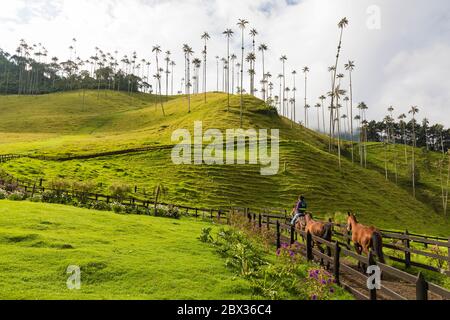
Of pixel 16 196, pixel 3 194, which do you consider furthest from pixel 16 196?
pixel 3 194

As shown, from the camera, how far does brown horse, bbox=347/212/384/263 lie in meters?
15.4

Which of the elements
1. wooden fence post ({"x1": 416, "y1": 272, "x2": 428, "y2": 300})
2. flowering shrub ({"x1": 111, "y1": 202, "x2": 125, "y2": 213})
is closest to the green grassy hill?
flowering shrub ({"x1": 111, "y1": 202, "x2": 125, "y2": 213})

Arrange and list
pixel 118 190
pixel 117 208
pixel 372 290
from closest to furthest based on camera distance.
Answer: pixel 372 290 < pixel 117 208 < pixel 118 190

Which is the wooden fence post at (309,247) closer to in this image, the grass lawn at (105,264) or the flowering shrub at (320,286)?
the flowering shrub at (320,286)

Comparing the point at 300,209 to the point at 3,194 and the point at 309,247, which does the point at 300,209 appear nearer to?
the point at 309,247

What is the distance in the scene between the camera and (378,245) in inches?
606

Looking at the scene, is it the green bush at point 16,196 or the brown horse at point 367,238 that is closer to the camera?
the brown horse at point 367,238

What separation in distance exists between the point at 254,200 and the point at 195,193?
30.6 ft

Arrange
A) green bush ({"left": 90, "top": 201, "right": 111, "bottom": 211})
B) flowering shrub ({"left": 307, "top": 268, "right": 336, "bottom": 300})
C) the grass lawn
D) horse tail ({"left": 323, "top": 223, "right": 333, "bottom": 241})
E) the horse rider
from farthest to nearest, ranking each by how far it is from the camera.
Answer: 1. green bush ({"left": 90, "top": 201, "right": 111, "bottom": 211})
2. the horse rider
3. horse tail ({"left": 323, "top": 223, "right": 333, "bottom": 241})
4. flowering shrub ({"left": 307, "top": 268, "right": 336, "bottom": 300})
5. the grass lawn

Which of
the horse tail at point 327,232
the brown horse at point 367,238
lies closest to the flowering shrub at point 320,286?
the brown horse at point 367,238

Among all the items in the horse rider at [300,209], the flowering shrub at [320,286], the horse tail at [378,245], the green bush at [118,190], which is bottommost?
the flowering shrub at [320,286]

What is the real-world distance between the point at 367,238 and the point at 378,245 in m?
0.75

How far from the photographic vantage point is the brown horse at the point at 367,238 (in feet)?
50.5

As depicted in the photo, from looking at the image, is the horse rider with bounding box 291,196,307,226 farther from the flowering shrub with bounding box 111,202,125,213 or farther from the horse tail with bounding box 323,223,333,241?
the flowering shrub with bounding box 111,202,125,213
